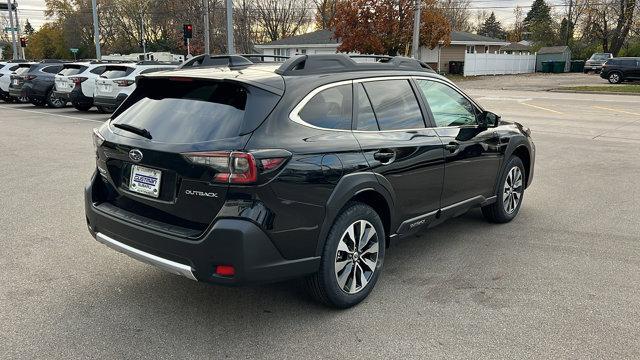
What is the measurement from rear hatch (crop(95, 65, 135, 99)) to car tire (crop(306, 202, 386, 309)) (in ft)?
46.1

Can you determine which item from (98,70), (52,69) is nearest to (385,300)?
(98,70)

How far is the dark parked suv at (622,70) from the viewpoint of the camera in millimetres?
31906

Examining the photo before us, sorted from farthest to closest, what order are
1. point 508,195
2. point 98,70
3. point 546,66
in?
point 546,66
point 98,70
point 508,195

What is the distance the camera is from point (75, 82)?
18.1 metres

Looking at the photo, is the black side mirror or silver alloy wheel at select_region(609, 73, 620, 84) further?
silver alloy wheel at select_region(609, 73, 620, 84)

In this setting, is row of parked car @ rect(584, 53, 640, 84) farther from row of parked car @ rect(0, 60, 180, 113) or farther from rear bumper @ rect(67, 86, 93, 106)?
rear bumper @ rect(67, 86, 93, 106)

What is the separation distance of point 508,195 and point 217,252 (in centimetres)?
374

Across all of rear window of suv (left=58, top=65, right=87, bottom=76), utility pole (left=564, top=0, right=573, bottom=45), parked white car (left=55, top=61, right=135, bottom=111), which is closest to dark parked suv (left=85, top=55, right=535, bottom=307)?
parked white car (left=55, top=61, right=135, bottom=111)

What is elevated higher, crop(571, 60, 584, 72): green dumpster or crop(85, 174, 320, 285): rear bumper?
crop(571, 60, 584, 72): green dumpster

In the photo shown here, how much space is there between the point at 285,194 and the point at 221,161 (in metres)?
0.43

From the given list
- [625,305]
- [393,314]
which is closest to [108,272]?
[393,314]

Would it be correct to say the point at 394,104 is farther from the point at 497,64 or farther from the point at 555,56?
the point at 555,56

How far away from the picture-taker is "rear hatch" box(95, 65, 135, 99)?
16.2 metres

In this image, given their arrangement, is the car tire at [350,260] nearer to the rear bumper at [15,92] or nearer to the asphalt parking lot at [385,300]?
the asphalt parking lot at [385,300]
